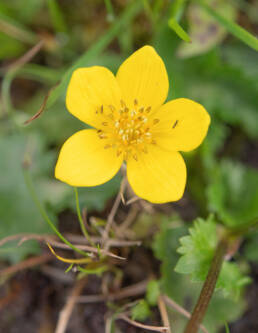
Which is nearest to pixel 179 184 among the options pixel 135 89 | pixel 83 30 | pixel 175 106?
pixel 175 106

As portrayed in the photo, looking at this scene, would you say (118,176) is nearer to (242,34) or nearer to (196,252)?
(196,252)

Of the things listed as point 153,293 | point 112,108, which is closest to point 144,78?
point 112,108

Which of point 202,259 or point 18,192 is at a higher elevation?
point 202,259

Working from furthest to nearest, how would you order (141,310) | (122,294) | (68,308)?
(122,294), (68,308), (141,310)

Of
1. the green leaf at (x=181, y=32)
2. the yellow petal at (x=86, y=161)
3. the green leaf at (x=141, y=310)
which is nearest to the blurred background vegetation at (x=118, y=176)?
the green leaf at (x=141, y=310)

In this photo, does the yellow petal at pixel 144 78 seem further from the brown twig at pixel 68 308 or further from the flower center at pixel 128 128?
the brown twig at pixel 68 308

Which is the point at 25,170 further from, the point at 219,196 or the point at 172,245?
the point at 219,196
